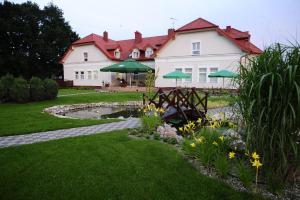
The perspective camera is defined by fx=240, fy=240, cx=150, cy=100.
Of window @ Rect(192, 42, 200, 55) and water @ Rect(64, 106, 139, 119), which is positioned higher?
window @ Rect(192, 42, 200, 55)

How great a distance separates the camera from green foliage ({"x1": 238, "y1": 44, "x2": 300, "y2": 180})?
2743mm

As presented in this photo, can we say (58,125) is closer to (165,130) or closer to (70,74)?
(165,130)

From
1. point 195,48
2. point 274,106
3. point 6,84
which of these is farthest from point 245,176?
point 195,48

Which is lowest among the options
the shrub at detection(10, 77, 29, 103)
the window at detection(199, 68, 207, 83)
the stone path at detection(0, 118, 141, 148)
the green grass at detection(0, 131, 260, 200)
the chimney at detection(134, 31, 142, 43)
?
the green grass at detection(0, 131, 260, 200)

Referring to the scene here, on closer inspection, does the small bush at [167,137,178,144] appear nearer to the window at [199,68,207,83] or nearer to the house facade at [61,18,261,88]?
the house facade at [61,18,261,88]

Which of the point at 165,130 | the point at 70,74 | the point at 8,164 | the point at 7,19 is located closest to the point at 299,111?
the point at 165,130

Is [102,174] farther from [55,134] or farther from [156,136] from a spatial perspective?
[55,134]

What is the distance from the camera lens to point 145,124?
6141 mm

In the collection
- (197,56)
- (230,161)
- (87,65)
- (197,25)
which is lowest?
(230,161)

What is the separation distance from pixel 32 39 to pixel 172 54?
66.0ft

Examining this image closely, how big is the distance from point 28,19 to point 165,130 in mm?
32994

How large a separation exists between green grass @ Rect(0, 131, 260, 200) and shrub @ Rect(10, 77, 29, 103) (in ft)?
29.5

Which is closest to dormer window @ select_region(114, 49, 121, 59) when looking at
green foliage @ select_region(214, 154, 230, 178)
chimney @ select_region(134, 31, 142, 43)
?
chimney @ select_region(134, 31, 142, 43)

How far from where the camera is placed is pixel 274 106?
2842mm
